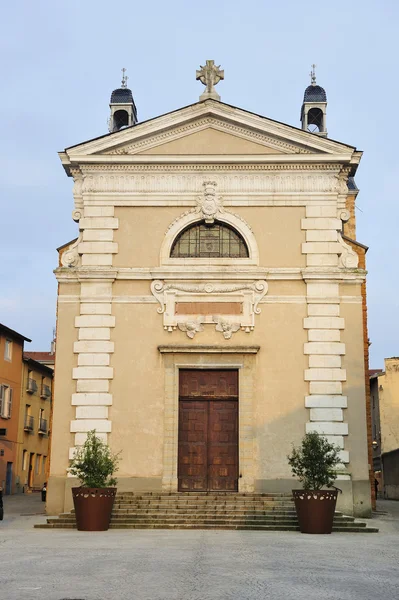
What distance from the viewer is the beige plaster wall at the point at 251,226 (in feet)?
68.6

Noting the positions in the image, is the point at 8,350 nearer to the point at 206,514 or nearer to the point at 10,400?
the point at 10,400

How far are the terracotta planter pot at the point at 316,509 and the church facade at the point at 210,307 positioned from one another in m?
3.54

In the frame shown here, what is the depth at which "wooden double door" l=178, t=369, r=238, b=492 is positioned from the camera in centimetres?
1978

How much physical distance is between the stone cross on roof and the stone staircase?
1154 centimetres

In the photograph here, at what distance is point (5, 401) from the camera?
1480 inches

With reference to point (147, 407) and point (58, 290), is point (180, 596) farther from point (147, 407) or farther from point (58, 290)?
point (58, 290)

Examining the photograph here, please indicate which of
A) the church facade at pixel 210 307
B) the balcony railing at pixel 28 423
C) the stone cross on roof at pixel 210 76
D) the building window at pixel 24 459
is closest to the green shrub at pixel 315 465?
the church facade at pixel 210 307

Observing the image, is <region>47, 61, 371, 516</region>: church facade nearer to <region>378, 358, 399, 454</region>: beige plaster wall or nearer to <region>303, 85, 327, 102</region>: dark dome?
<region>303, 85, 327, 102</region>: dark dome

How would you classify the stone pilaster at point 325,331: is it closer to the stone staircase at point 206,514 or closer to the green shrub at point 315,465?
the stone staircase at point 206,514

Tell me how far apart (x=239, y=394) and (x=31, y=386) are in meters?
24.0

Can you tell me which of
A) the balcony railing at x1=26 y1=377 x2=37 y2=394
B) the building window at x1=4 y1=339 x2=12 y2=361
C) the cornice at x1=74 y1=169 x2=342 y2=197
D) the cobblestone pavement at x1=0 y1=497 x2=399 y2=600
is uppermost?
the cornice at x1=74 y1=169 x2=342 y2=197

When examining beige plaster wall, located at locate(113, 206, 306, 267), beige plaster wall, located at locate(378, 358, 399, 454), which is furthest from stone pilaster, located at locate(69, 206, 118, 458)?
beige plaster wall, located at locate(378, 358, 399, 454)

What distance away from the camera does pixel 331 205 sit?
69.7 ft

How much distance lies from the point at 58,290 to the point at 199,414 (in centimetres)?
509
